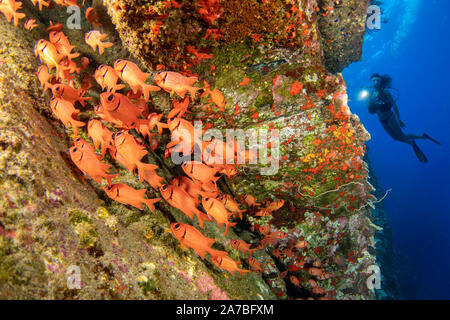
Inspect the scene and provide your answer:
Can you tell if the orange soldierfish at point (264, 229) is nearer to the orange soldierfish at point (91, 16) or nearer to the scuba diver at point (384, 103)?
the orange soldierfish at point (91, 16)

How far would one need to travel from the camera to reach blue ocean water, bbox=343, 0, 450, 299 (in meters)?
26.8

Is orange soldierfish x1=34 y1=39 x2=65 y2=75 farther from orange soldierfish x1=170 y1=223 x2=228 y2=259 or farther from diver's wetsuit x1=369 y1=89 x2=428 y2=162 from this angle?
diver's wetsuit x1=369 y1=89 x2=428 y2=162

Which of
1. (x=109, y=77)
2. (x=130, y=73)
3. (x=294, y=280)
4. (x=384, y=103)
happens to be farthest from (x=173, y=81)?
(x=384, y=103)

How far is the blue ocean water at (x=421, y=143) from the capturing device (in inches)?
1054

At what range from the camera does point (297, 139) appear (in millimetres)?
3195

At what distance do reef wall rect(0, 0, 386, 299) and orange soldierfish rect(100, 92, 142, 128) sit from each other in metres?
0.67

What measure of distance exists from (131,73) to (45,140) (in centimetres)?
129

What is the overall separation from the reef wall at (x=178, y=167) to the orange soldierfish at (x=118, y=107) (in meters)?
0.67

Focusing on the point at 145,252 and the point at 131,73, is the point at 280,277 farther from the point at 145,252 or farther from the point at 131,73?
the point at 131,73

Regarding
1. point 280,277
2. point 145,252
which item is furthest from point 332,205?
point 145,252

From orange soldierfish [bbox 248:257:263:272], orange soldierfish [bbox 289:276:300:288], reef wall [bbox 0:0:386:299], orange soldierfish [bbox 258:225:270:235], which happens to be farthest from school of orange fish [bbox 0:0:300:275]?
orange soldierfish [bbox 289:276:300:288]

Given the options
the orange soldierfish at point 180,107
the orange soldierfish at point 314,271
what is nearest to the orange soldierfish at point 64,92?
the orange soldierfish at point 180,107

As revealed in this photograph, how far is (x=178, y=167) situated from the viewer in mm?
3867

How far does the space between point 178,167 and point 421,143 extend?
352 ft
